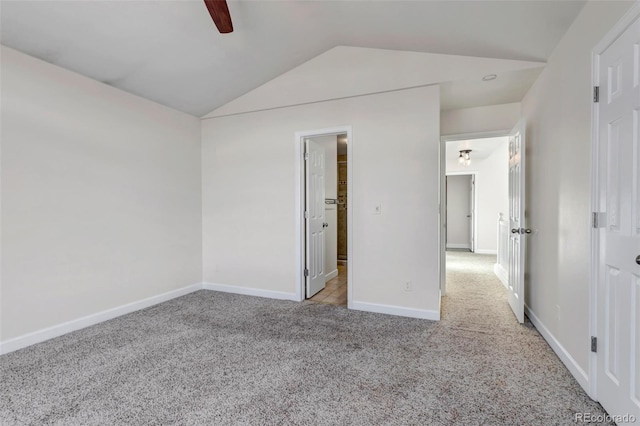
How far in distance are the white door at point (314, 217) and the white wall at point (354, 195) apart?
0.20m

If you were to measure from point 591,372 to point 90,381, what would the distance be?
3200 mm

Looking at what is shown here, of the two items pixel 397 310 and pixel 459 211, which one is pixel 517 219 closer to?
pixel 397 310

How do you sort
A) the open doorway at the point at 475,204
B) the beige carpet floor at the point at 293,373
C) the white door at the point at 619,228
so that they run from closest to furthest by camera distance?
1. the white door at the point at 619,228
2. the beige carpet floor at the point at 293,373
3. the open doorway at the point at 475,204

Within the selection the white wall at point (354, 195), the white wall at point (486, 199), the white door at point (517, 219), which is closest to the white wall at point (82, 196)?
the white wall at point (354, 195)

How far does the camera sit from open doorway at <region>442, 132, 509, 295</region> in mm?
5980

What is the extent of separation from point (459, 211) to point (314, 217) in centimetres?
652

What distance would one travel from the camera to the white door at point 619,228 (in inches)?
56.9

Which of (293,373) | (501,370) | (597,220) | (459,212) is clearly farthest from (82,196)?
(459,212)

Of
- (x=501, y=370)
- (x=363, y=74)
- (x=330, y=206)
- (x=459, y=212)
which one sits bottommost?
(x=501, y=370)

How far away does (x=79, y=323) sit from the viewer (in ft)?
9.53

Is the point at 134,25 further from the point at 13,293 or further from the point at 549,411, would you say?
the point at 549,411

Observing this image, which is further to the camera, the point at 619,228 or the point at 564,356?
the point at 564,356

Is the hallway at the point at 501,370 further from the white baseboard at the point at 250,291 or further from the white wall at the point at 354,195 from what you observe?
the white baseboard at the point at 250,291

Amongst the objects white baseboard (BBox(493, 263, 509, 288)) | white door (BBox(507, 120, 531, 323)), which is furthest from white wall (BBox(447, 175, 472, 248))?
white door (BBox(507, 120, 531, 323))
